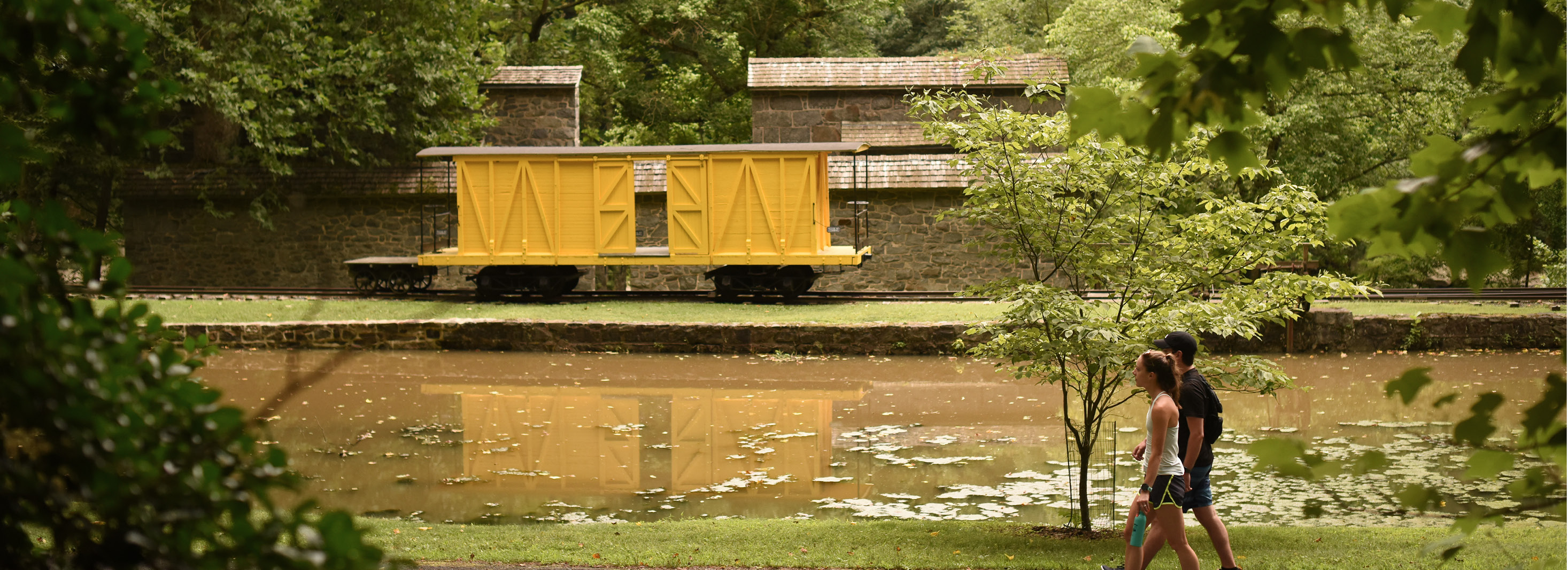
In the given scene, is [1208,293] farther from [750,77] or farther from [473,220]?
[750,77]

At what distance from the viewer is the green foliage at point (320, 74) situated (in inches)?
798

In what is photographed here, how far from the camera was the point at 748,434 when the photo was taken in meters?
11.6

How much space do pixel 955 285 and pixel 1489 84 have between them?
10.2 m

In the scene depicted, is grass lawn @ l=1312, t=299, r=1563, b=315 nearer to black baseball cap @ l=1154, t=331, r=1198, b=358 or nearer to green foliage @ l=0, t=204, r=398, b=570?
black baseball cap @ l=1154, t=331, r=1198, b=358

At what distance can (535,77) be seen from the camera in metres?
27.7

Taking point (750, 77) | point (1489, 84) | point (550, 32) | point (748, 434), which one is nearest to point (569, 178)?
point (750, 77)

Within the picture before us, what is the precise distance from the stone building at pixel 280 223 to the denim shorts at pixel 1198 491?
21130 millimetres

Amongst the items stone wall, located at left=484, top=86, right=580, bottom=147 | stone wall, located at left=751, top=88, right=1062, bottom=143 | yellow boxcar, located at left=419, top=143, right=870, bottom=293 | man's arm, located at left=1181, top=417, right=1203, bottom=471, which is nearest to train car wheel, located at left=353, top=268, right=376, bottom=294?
yellow boxcar, located at left=419, top=143, right=870, bottom=293

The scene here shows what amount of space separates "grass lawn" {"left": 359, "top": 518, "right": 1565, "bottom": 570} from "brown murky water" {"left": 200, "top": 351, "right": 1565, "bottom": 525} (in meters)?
0.84

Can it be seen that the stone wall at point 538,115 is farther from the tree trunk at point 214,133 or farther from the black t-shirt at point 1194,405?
the black t-shirt at point 1194,405

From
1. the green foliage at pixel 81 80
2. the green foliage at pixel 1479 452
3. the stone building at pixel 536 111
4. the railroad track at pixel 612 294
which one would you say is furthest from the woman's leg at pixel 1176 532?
the stone building at pixel 536 111

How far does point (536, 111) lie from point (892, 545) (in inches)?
895

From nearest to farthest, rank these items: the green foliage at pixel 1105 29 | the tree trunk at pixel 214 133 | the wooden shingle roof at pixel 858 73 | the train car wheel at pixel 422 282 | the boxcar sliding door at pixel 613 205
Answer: the boxcar sliding door at pixel 613 205
the train car wheel at pixel 422 282
the green foliage at pixel 1105 29
the tree trunk at pixel 214 133
the wooden shingle roof at pixel 858 73

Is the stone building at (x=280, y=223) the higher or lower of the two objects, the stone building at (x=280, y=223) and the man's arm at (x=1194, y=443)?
the higher
